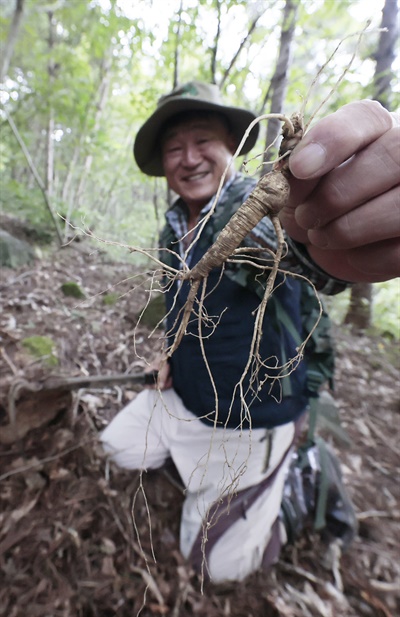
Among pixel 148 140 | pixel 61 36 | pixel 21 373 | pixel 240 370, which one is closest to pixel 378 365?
pixel 240 370

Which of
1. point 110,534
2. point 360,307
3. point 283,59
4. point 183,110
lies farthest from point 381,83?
point 110,534

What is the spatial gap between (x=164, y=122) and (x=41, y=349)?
1819 mm

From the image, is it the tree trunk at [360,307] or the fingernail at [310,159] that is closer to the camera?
the fingernail at [310,159]

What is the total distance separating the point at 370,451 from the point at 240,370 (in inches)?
74.5

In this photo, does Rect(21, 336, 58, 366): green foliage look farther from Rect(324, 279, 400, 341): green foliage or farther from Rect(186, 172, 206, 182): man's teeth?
Rect(324, 279, 400, 341): green foliage

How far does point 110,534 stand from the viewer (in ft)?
5.50

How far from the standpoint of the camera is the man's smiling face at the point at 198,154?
184 centimetres

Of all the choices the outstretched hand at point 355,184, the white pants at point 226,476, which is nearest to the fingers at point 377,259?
the outstretched hand at point 355,184

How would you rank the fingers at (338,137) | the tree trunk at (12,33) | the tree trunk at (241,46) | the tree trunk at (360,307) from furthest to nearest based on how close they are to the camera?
the tree trunk at (360,307)
the tree trunk at (12,33)
the tree trunk at (241,46)
the fingers at (338,137)

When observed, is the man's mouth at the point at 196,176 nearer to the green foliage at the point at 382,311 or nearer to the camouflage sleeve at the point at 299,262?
the camouflage sleeve at the point at 299,262

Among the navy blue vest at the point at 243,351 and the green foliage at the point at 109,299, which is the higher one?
the green foliage at the point at 109,299

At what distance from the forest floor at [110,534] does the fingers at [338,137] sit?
26.4 inches

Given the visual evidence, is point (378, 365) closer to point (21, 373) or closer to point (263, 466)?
point (263, 466)

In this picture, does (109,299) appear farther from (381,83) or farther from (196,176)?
(381,83)
